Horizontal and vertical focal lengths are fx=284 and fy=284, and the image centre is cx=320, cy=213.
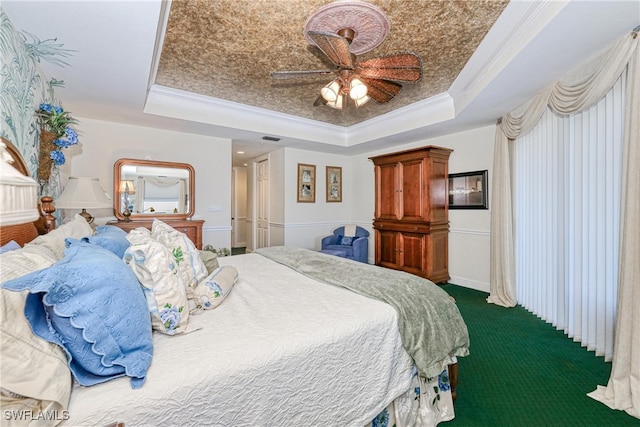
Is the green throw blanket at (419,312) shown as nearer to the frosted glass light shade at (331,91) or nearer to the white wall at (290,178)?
the frosted glass light shade at (331,91)

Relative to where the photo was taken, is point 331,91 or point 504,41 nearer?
point 504,41

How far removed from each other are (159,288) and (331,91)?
6.70 feet

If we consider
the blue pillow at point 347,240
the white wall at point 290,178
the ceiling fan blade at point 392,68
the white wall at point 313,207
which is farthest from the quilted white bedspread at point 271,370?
the white wall at point 313,207

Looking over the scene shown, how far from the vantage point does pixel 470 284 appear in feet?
14.2

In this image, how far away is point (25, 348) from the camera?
0.77 metres

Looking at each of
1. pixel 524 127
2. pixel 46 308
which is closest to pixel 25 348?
pixel 46 308

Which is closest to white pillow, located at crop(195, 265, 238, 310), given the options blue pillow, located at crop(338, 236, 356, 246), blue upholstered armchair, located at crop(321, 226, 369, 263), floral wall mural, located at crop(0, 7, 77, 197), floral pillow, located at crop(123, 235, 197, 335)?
floral pillow, located at crop(123, 235, 197, 335)

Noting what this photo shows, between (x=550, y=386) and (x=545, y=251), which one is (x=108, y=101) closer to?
(x=550, y=386)

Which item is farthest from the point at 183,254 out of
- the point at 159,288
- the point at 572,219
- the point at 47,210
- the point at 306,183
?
the point at 306,183

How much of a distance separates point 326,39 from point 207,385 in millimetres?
1999

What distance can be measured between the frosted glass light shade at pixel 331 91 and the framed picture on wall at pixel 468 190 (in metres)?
2.79

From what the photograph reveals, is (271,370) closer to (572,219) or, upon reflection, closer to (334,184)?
(572,219)

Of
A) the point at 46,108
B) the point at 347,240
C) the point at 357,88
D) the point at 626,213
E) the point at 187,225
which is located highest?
the point at 357,88

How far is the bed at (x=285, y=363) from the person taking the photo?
34.1 inches
